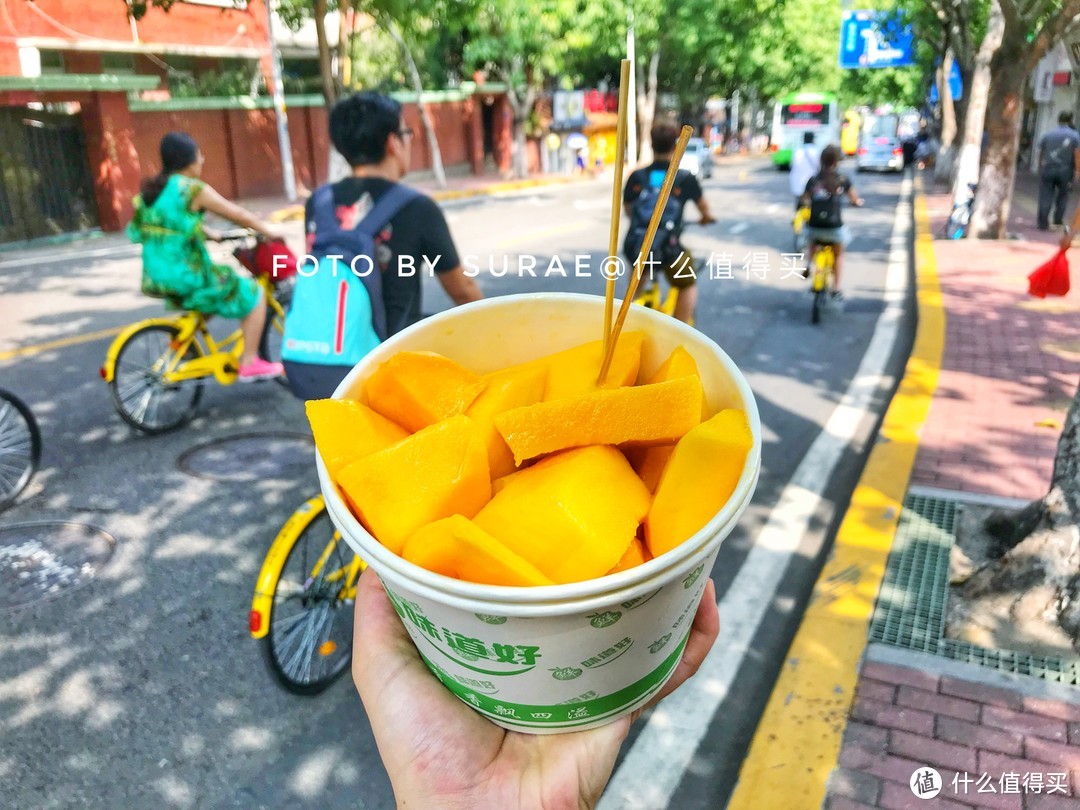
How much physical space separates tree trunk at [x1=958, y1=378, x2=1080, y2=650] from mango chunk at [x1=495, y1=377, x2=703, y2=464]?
8.31 ft

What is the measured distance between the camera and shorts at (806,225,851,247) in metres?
8.75

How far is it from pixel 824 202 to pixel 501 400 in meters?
8.25

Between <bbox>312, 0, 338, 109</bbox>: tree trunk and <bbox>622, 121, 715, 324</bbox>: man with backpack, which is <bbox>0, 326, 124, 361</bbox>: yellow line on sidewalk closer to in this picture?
<bbox>622, 121, 715, 324</bbox>: man with backpack

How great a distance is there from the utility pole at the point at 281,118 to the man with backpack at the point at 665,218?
15511 mm

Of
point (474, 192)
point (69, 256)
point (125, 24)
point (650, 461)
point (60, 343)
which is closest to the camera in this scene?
point (650, 461)

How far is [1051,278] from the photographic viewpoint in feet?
15.0

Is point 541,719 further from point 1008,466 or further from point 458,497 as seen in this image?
point 1008,466

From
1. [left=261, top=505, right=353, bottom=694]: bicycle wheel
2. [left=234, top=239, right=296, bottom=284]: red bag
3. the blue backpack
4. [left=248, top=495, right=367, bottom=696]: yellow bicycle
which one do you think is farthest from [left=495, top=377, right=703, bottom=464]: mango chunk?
[left=234, top=239, right=296, bottom=284]: red bag

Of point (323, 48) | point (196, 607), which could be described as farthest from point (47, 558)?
point (323, 48)

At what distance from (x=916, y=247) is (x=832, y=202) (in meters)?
4.65

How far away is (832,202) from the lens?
28.6 ft

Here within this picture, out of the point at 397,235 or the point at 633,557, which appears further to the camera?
the point at 397,235

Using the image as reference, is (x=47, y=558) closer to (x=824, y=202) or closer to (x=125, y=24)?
(x=824, y=202)

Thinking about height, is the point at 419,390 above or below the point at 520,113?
below
